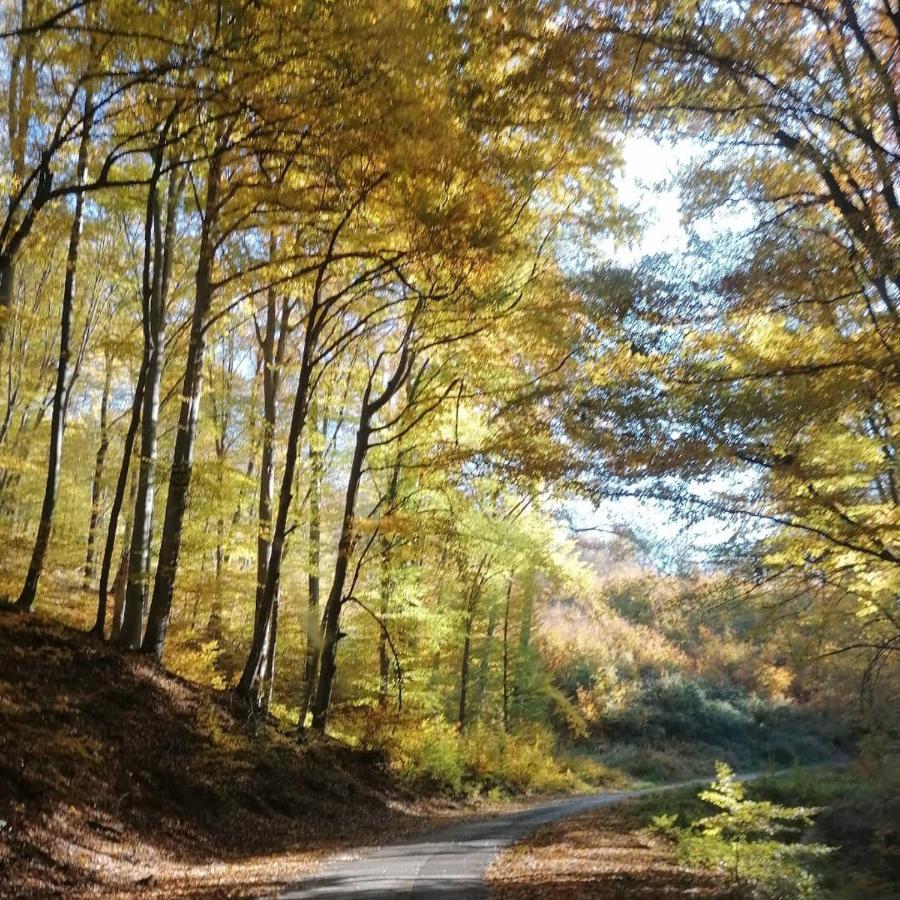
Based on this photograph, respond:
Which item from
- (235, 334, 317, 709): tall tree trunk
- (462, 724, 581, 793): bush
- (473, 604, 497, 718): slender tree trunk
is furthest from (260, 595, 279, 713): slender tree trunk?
(473, 604, 497, 718): slender tree trunk

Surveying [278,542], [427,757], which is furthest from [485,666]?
[278,542]

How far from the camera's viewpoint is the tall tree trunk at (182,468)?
11.5 metres

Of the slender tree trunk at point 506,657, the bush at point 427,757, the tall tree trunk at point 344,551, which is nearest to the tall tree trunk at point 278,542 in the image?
the tall tree trunk at point 344,551

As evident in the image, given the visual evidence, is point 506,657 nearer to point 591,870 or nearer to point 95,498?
point 95,498

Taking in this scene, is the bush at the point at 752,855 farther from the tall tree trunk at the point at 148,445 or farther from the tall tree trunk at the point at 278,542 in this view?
the tall tree trunk at the point at 148,445

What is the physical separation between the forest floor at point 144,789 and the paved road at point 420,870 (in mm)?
511

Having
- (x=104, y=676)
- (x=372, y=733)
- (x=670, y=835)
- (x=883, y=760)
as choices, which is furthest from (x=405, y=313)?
(x=883, y=760)

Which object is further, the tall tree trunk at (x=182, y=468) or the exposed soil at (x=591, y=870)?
the tall tree trunk at (x=182, y=468)

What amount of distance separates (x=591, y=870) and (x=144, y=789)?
215 inches

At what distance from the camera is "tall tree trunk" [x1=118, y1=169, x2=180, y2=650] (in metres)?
10.9

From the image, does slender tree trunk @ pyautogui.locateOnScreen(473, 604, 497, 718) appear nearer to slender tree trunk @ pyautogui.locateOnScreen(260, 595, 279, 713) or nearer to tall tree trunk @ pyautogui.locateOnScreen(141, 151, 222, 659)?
slender tree trunk @ pyautogui.locateOnScreen(260, 595, 279, 713)

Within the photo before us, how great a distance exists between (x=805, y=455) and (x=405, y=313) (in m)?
8.74

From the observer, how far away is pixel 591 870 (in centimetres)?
847

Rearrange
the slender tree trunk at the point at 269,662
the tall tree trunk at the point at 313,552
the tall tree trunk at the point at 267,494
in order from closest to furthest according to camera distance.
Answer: the tall tree trunk at the point at 267,494
the slender tree trunk at the point at 269,662
the tall tree trunk at the point at 313,552
